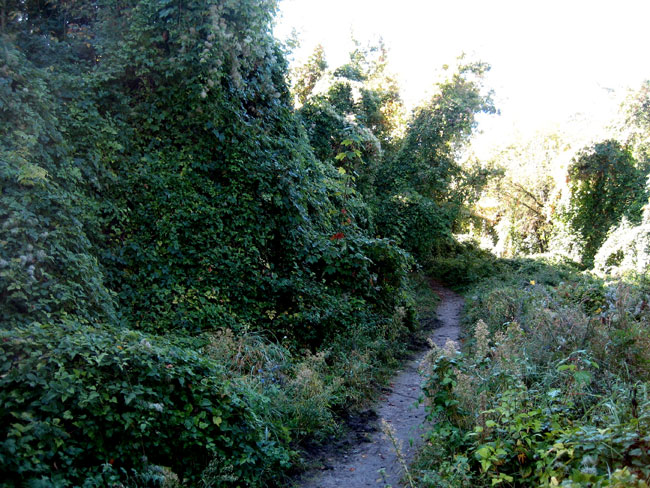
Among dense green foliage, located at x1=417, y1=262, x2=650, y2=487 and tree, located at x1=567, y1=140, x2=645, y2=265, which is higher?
tree, located at x1=567, y1=140, x2=645, y2=265

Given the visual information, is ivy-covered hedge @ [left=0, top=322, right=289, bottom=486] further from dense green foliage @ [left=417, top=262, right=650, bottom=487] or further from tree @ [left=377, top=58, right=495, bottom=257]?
tree @ [left=377, top=58, right=495, bottom=257]

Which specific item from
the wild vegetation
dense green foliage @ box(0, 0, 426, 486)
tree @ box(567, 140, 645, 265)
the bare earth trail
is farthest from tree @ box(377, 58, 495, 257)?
the bare earth trail

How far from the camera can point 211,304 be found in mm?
7074

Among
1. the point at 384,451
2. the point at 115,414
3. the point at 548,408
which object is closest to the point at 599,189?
the point at 384,451

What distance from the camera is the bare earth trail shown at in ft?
14.6

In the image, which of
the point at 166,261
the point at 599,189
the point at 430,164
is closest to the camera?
the point at 166,261

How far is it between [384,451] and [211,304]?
11.1 feet

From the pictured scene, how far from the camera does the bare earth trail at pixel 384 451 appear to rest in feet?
14.6

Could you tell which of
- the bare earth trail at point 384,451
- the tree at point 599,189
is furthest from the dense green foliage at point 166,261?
the tree at point 599,189

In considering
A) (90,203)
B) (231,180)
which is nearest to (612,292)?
(231,180)

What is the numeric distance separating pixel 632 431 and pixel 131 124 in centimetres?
734

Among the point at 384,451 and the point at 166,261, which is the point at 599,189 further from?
the point at 166,261

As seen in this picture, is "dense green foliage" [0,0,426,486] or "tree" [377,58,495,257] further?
"tree" [377,58,495,257]

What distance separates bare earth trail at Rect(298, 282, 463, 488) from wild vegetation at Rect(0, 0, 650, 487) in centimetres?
35
